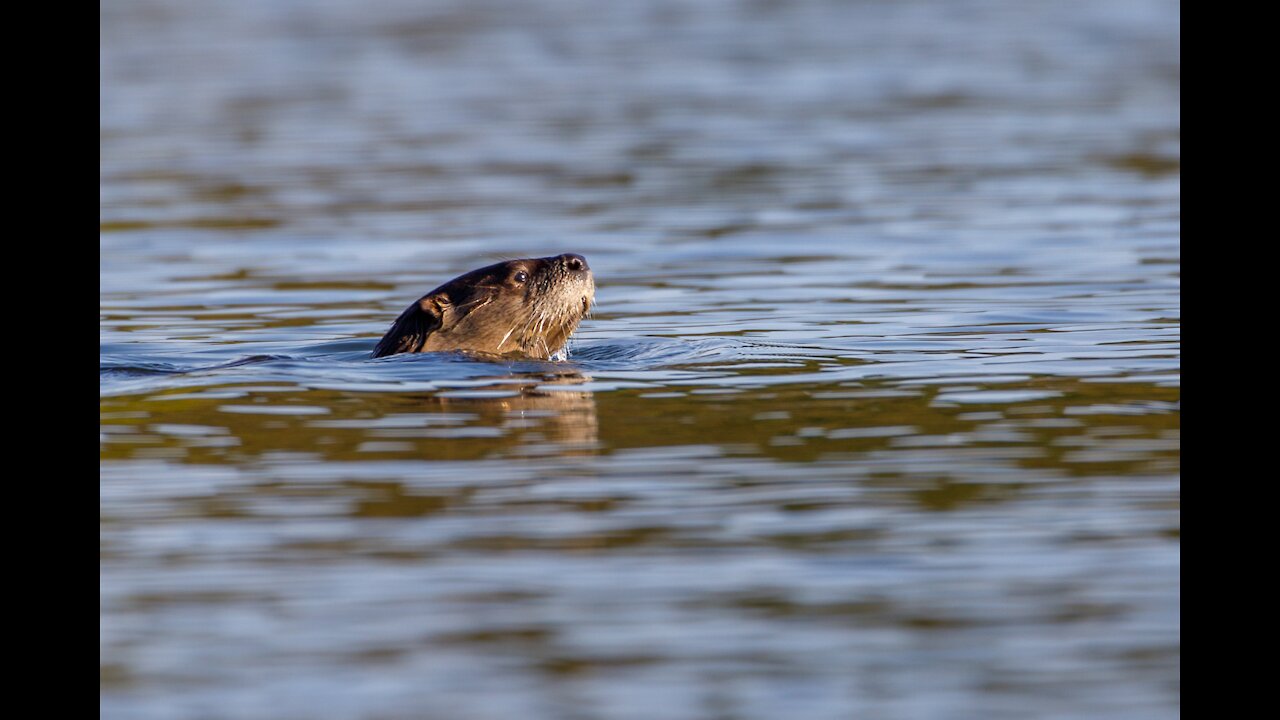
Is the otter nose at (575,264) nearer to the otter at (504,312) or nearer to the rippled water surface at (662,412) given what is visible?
the otter at (504,312)

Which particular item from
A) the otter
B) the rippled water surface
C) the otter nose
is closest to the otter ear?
the otter

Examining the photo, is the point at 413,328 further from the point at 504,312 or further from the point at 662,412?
the point at 662,412

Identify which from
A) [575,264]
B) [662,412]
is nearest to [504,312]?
[575,264]

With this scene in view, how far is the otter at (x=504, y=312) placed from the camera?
418 inches

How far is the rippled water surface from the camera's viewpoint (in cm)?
538

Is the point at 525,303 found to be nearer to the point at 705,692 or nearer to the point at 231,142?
the point at 705,692

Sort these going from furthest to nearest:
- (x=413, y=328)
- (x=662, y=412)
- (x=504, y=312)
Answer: (x=504, y=312)
(x=413, y=328)
(x=662, y=412)

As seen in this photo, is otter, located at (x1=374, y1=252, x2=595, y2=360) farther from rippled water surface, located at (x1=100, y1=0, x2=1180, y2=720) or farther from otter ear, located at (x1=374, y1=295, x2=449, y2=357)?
rippled water surface, located at (x1=100, y1=0, x2=1180, y2=720)

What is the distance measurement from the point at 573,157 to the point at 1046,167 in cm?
394

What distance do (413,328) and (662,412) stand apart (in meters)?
2.38

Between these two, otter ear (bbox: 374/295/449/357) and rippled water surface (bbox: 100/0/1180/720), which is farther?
otter ear (bbox: 374/295/449/357)

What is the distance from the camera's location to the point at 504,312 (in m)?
10.9

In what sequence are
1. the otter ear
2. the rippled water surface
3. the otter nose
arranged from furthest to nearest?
the otter nose
the otter ear
the rippled water surface
